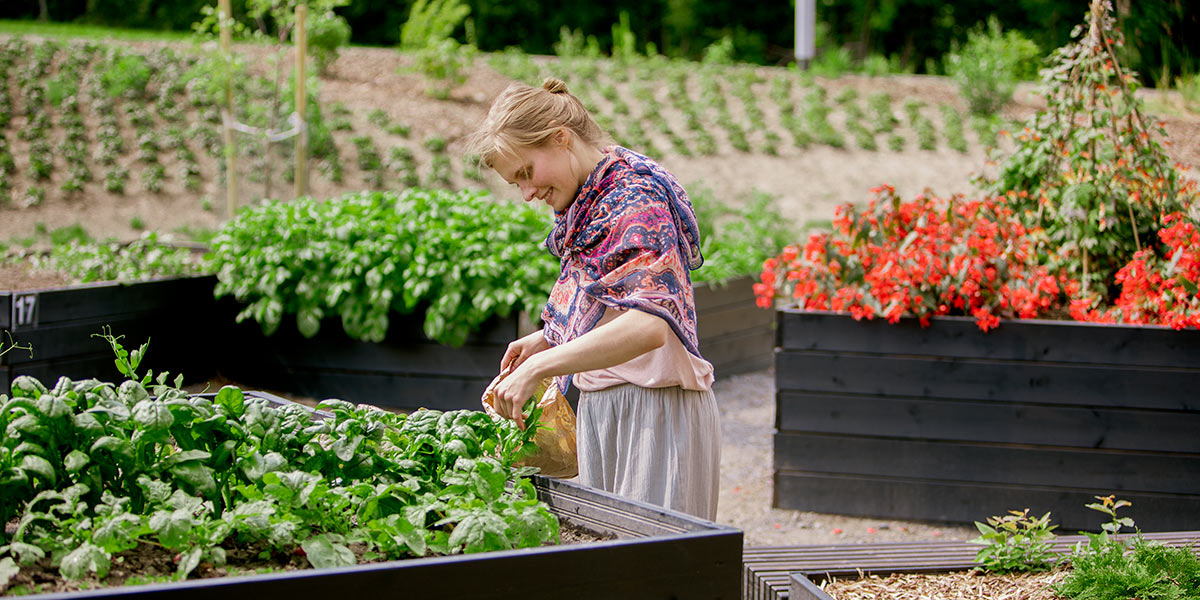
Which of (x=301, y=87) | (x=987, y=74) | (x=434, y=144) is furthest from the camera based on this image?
(x=987, y=74)

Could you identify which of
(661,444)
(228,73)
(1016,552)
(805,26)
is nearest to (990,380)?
(1016,552)

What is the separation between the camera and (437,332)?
15.9 feet

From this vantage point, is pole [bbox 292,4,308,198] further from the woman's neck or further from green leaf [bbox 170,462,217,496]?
green leaf [bbox 170,462,217,496]

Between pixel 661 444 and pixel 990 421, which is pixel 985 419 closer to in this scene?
pixel 990 421

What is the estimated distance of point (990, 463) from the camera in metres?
4.07

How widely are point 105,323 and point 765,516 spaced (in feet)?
9.95

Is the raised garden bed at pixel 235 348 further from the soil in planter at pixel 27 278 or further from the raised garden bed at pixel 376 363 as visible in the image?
the soil in planter at pixel 27 278

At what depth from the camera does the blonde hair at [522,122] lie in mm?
2094

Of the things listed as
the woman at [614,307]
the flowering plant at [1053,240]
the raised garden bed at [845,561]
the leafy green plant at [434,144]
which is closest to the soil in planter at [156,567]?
the woman at [614,307]

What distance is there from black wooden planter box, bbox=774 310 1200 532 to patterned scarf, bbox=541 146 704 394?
2.06m

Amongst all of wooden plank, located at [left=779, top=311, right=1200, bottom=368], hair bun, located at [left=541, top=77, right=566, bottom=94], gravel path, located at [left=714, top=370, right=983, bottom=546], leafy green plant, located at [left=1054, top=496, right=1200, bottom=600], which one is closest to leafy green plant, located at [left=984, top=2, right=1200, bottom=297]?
wooden plank, located at [left=779, top=311, right=1200, bottom=368]

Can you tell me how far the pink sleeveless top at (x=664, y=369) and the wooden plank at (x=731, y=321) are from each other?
12.2 ft

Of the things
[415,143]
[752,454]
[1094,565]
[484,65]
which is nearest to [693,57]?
[484,65]

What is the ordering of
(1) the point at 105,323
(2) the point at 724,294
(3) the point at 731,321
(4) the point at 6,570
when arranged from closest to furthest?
(4) the point at 6,570
(1) the point at 105,323
(2) the point at 724,294
(3) the point at 731,321
